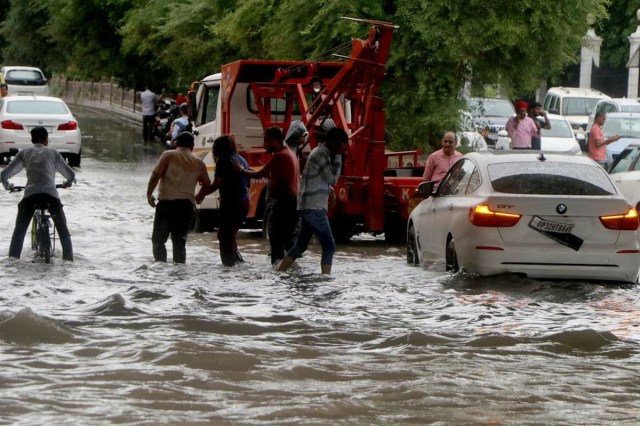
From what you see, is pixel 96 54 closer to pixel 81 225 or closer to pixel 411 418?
pixel 81 225

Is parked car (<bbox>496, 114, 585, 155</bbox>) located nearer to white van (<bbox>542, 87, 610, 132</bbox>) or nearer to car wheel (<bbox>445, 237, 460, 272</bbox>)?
white van (<bbox>542, 87, 610, 132</bbox>)

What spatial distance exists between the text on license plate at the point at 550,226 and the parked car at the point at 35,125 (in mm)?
20110

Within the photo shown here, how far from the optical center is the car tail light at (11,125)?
32062mm

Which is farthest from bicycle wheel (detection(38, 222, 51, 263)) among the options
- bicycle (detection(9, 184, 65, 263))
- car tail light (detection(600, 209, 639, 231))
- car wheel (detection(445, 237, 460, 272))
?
car tail light (detection(600, 209, 639, 231))

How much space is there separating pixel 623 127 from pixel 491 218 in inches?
836

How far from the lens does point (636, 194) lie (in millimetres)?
19234

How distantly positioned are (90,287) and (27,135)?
62.4ft

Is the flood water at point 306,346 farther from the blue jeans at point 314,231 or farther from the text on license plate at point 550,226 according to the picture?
the text on license plate at point 550,226

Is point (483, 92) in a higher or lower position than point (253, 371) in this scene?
higher

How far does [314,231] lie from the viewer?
14508 millimetres

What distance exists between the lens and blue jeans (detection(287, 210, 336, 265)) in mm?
14531

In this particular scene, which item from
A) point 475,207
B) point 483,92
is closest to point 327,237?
point 475,207

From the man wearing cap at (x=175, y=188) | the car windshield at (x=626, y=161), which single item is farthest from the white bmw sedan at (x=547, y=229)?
the car windshield at (x=626, y=161)

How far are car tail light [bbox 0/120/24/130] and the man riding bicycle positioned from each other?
55.9 ft
